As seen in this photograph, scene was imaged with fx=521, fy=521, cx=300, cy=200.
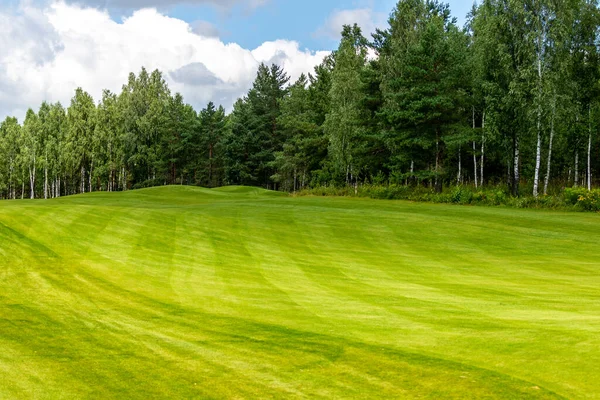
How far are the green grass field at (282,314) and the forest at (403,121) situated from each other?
24.9 m

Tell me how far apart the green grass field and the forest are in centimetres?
2490

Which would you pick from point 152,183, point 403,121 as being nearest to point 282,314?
point 403,121

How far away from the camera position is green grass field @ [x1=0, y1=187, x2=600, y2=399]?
6.45m

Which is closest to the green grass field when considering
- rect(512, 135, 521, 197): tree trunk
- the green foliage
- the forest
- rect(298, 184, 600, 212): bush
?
the green foliage

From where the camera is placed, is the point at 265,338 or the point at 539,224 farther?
the point at 539,224

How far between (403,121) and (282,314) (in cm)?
4041

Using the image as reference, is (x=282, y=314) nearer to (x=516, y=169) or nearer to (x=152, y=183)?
(x=516, y=169)

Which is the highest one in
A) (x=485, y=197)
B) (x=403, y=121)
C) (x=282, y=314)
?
(x=403, y=121)

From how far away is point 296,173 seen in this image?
3127 inches

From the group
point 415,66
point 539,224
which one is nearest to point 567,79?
point 415,66

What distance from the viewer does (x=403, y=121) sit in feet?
157

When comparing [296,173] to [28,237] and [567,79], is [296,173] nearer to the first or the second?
[567,79]

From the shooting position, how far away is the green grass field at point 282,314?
21.1 ft

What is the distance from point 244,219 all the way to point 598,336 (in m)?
19.5
